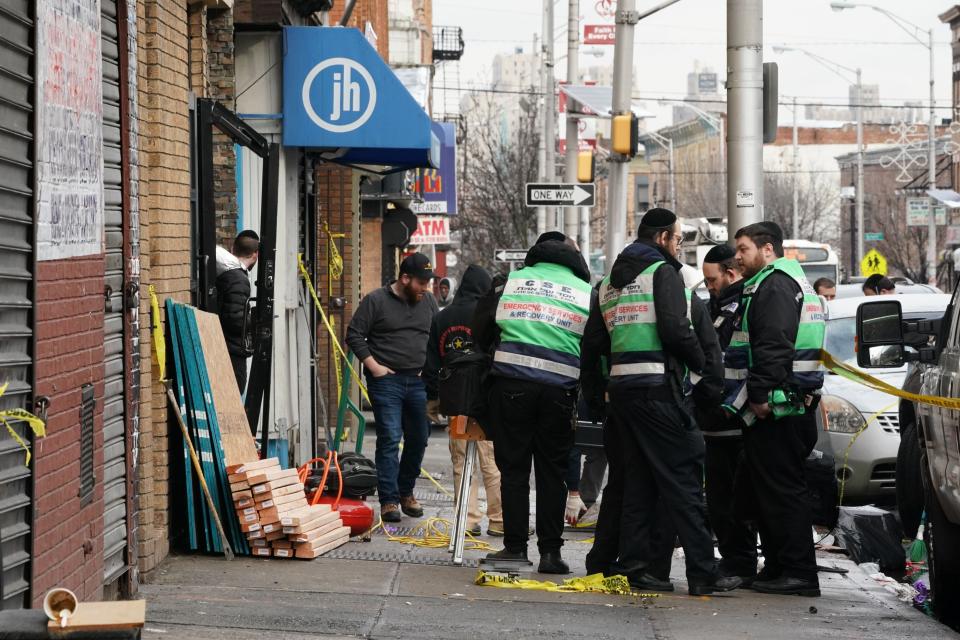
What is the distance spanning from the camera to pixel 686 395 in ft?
27.8

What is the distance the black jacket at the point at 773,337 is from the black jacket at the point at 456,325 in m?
2.71

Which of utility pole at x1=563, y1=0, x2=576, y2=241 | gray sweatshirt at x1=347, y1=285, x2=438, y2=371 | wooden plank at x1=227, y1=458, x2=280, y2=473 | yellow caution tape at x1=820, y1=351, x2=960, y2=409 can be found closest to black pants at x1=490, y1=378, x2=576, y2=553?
wooden plank at x1=227, y1=458, x2=280, y2=473

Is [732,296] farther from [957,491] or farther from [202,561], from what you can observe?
[202,561]

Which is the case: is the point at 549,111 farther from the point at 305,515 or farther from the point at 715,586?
the point at 715,586

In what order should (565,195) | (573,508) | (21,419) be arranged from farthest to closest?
(565,195) < (573,508) < (21,419)

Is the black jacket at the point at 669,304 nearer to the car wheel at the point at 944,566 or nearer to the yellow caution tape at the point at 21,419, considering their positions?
the car wheel at the point at 944,566

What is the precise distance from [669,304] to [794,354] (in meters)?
0.83

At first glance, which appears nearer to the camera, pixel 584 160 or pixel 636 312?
pixel 636 312

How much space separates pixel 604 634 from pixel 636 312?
1849mm

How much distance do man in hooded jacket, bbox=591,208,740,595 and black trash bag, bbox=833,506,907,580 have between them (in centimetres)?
182

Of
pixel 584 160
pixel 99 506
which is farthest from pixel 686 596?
pixel 584 160

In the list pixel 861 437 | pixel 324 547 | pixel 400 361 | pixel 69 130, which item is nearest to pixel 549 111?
pixel 861 437

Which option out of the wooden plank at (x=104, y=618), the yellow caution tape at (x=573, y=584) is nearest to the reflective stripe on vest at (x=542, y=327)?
the yellow caution tape at (x=573, y=584)

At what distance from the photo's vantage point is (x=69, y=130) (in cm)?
580
